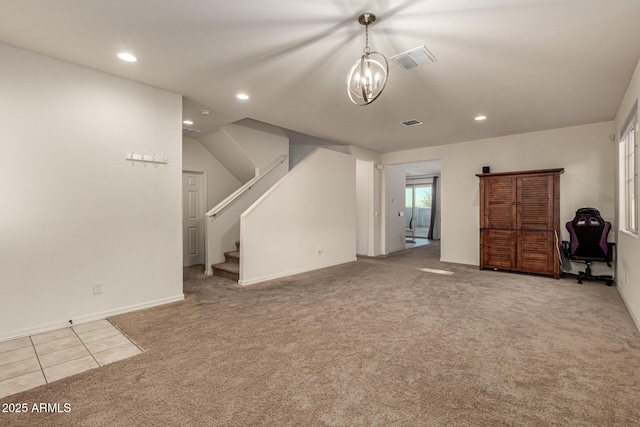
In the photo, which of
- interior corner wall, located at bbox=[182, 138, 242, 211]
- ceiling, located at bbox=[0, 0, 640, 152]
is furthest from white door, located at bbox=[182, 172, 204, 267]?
ceiling, located at bbox=[0, 0, 640, 152]

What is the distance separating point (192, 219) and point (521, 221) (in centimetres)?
641

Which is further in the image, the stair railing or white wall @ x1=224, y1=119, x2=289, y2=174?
white wall @ x1=224, y1=119, x2=289, y2=174

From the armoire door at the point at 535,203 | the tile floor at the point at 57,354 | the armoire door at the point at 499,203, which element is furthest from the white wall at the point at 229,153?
the armoire door at the point at 535,203

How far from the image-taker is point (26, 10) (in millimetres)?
2248

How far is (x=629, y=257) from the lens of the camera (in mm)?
3629

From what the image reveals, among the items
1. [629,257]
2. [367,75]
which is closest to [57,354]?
[367,75]

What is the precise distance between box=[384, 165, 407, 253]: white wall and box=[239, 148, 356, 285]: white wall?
134cm

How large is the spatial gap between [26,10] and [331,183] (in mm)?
4892

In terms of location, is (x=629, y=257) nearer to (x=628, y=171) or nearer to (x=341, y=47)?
(x=628, y=171)

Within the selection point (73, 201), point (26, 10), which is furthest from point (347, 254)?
point (26, 10)

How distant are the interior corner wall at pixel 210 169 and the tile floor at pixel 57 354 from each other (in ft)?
12.6

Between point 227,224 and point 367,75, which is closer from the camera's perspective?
point 367,75

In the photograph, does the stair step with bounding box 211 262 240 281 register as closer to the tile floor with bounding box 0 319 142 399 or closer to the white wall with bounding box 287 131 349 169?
the tile floor with bounding box 0 319 142 399

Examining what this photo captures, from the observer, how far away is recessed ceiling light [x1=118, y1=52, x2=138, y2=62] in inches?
114
